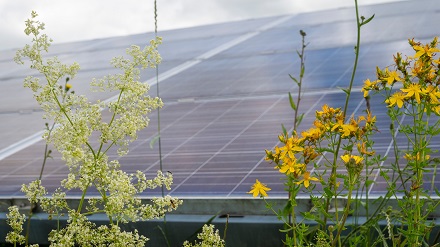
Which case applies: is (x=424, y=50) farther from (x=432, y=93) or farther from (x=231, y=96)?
(x=231, y=96)

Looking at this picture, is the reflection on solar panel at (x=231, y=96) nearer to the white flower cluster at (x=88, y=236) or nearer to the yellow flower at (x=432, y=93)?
the yellow flower at (x=432, y=93)

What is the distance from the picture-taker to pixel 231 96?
8.64m

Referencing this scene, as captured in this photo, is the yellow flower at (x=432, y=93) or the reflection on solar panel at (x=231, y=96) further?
the reflection on solar panel at (x=231, y=96)

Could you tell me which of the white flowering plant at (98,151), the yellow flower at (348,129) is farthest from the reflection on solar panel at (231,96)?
the white flowering plant at (98,151)

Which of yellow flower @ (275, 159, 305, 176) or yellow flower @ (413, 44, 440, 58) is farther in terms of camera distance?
yellow flower @ (413, 44, 440, 58)

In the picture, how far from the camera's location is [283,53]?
11.3 m

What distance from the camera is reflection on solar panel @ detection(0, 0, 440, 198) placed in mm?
6148

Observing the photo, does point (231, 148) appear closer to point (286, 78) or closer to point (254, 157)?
point (254, 157)

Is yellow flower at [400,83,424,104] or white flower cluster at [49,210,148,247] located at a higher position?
yellow flower at [400,83,424,104]

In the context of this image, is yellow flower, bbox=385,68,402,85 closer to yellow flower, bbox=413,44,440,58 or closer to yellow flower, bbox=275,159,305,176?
yellow flower, bbox=413,44,440,58

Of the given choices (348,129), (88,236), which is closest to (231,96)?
(348,129)

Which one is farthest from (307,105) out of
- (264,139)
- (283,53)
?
(283,53)

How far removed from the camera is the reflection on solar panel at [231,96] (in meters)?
6.15

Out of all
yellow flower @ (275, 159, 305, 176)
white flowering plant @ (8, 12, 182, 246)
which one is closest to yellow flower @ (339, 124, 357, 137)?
yellow flower @ (275, 159, 305, 176)
